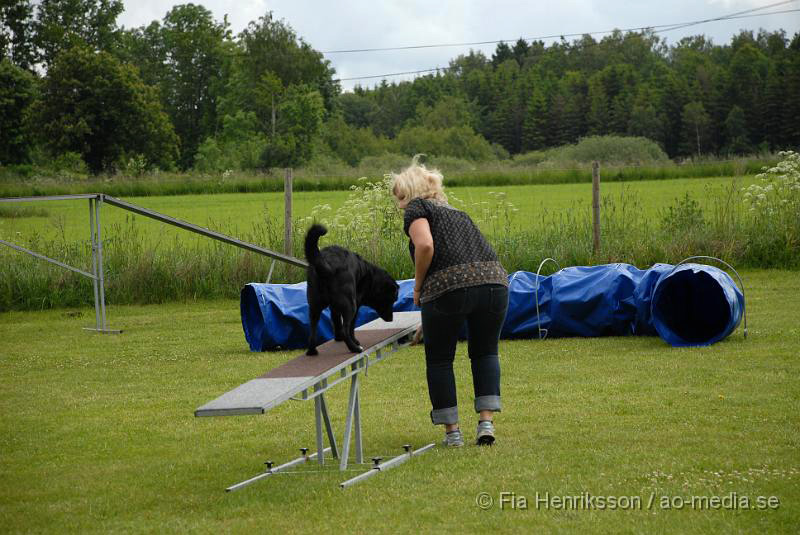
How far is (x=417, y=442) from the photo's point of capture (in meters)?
5.11

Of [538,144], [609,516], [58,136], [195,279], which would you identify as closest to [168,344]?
[195,279]

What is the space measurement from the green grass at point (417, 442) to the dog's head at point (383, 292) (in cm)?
72

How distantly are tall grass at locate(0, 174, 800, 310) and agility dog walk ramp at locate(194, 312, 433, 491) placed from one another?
22.2 feet

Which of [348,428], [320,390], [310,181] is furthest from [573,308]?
[310,181]

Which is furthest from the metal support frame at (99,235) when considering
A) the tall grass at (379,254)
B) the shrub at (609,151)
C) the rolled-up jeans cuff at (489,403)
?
the shrub at (609,151)

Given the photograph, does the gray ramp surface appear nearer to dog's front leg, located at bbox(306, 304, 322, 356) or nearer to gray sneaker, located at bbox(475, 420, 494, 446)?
dog's front leg, located at bbox(306, 304, 322, 356)

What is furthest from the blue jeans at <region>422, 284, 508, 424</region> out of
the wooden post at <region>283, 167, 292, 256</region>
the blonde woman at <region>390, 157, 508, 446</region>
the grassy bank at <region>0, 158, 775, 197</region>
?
the grassy bank at <region>0, 158, 775, 197</region>

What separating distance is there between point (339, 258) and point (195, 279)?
7.80 m

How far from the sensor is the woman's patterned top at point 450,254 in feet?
15.4

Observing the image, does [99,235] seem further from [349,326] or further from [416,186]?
[416,186]

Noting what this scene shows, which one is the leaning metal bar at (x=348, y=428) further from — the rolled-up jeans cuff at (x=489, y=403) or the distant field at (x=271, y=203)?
the distant field at (x=271, y=203)

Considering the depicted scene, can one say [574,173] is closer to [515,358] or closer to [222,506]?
[515,358]

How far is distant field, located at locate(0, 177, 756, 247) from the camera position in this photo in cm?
1914

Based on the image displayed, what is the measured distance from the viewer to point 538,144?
67.4 meters
